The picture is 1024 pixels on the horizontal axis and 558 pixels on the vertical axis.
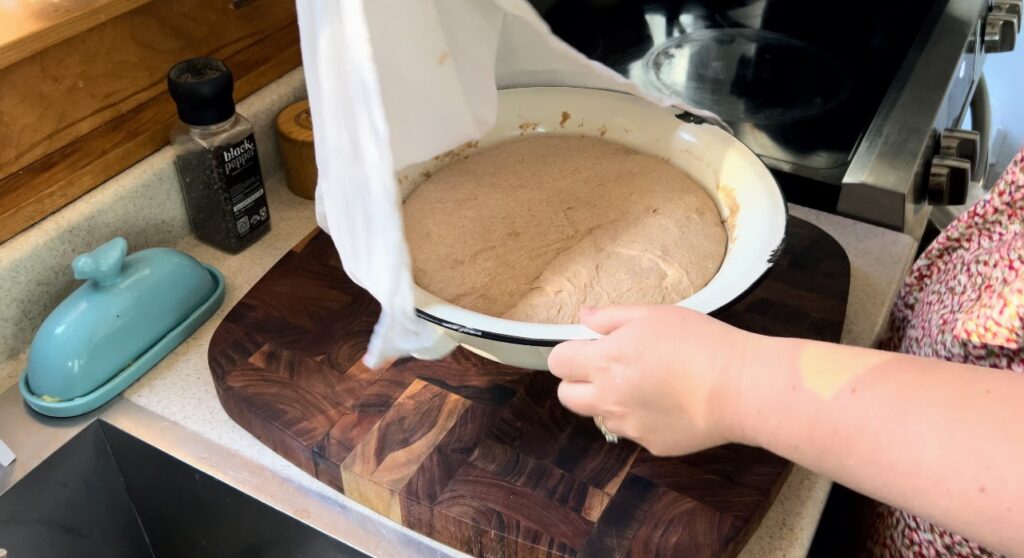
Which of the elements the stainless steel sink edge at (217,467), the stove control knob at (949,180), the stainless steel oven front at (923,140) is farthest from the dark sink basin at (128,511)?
the stove control knob at (949,180)

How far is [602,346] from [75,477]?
503 millimetres

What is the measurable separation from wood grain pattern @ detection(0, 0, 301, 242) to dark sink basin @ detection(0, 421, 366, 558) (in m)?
0.22

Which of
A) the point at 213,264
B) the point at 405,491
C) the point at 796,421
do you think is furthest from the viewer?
the point at 213,264

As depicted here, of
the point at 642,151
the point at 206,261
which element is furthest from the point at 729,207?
the point at 206,261

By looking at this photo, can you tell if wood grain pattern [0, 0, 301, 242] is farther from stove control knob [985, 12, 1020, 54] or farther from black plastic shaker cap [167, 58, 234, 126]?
stove control knob [985, 12, 1020, 54]

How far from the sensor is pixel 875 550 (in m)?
0.76

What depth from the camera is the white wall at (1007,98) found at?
197 centimetres

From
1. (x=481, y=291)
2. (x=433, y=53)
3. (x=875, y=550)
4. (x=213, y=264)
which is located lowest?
(x=875, y=550)

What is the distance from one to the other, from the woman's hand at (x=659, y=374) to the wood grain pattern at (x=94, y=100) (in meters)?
0.52

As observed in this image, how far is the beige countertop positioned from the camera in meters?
0.67

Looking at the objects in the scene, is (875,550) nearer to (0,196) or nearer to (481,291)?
(481,291)

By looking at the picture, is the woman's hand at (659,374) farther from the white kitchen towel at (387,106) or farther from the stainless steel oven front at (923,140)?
the stainless steel oven front at (923,140)

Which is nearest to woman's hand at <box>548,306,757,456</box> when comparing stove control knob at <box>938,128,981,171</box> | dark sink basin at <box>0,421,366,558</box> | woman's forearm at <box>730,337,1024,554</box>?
woman's forearm at <box>730,337,1024,554</box>

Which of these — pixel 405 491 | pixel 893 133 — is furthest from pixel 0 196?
pixel 893 133
